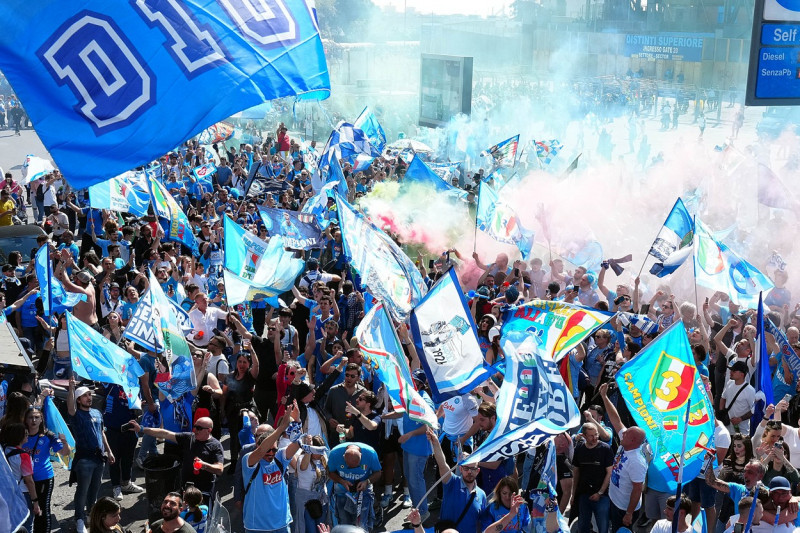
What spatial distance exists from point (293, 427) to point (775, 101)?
8.10 m

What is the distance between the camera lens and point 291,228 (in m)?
13.8

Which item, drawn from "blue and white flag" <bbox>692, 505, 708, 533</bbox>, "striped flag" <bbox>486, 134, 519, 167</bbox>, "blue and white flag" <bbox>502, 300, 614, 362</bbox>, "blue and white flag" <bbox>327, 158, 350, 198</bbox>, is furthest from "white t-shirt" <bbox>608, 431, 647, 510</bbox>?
"striped flag" <bbox>486, 134, 519, 167</bbox>

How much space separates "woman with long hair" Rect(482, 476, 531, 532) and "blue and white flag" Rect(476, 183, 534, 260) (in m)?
6.98

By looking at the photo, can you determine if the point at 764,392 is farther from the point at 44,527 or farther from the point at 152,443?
the point at 44,527

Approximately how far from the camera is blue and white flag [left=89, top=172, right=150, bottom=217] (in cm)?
1468

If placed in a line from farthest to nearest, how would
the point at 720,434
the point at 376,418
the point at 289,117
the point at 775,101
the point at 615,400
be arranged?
the point at 289,117 → the point at 775,101 → the point at 615,400 → the point at 376,418 → the point at 720,434

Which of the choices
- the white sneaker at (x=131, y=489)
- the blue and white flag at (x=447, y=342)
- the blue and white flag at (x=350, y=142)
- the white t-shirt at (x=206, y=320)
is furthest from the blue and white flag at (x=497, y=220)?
the blue and white flag at (x=350, y=142)

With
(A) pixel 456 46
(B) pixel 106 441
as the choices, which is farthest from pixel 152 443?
(A) pixel 456 46

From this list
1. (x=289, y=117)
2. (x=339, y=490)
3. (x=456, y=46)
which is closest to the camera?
(x=339, y=490)

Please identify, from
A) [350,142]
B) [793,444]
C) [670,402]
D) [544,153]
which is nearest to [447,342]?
[670,402]

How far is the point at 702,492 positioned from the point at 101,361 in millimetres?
5511

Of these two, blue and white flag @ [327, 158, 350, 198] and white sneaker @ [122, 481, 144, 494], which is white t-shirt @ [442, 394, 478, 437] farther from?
blue and white flag @ [327, 158, 350, 198]

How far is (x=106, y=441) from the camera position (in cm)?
820

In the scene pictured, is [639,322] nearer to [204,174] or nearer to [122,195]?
[122,195]
